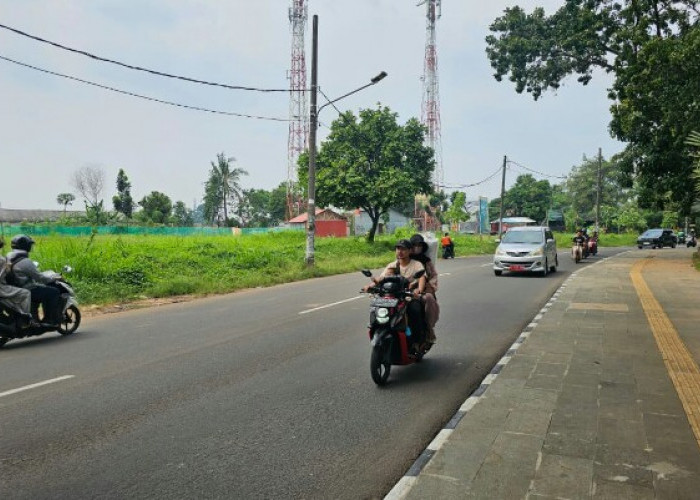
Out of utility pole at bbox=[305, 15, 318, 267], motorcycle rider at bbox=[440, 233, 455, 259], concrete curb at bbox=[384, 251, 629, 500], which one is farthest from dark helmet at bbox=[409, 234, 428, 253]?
motorcycle rider at bbox=[440, 233, 455, 259]

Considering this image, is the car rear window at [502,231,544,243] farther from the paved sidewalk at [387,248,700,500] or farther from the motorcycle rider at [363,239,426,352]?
the motorcycle rider at [363,239,426,352]

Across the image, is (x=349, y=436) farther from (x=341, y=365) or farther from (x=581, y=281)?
(x=581, y=281)

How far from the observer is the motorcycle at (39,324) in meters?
7.53

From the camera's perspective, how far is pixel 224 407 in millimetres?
4895

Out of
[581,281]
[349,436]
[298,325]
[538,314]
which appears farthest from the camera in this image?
[581,281]

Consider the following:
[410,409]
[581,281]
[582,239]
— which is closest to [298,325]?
[410,409]

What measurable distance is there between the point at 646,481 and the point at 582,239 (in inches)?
990

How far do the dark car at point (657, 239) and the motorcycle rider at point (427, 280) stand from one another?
4518cm

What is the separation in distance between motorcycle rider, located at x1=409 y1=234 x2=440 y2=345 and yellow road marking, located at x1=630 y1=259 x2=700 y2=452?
2.59 meters

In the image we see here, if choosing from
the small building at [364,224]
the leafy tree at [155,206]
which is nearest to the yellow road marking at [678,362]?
the small building at [364,224]

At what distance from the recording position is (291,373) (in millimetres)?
6078

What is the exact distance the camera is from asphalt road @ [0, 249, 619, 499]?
347 centimetres

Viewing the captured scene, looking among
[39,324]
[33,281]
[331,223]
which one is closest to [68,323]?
[39,324]

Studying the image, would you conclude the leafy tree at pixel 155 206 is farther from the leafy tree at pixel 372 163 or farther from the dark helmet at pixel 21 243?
the dark helmet at pixel 21 243
